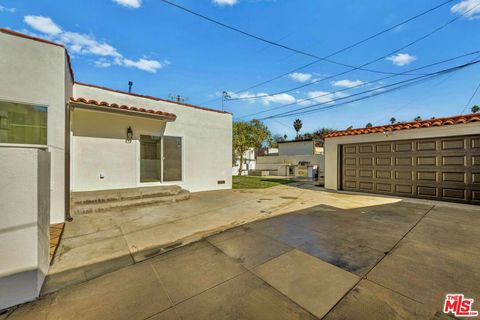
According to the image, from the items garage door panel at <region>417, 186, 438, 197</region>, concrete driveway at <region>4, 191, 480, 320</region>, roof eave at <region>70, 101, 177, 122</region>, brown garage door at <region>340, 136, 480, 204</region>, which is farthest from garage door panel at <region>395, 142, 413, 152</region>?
roof eave at <region>70, 101, 177, 122</region>

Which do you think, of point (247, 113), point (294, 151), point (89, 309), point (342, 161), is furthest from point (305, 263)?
point (294, 151)

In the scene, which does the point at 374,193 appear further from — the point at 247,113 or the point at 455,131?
the point at 247,113

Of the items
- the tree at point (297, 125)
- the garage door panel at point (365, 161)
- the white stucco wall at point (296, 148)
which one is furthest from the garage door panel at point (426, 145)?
the tree at point (297, 125)

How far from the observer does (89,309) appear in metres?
1.90

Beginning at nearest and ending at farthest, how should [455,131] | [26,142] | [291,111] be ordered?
1. [26,142]
2. [455,131]
3. [291,111]

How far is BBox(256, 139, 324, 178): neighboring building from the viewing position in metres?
19.0

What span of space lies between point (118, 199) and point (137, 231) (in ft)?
7.66

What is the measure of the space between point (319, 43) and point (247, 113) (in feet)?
34.3

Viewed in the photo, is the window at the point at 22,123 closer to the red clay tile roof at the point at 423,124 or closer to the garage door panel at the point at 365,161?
the red clay tile roof at the point at 423,124

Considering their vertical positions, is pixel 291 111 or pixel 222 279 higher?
pixel 291 111

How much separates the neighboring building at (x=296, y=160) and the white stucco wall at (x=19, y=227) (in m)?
18.2

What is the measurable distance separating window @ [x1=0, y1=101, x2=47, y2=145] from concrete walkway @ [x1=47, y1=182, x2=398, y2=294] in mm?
2094

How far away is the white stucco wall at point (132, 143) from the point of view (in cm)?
634

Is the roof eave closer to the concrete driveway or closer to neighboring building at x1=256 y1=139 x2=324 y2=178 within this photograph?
the concrete driveway
